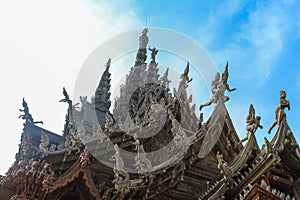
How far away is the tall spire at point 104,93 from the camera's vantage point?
65.6ft

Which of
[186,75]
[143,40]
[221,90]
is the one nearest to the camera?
[221,90]

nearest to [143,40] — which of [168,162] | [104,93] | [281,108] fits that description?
[104,93]

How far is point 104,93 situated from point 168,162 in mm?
11494

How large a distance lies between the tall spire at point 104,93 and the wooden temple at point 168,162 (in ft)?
10.8

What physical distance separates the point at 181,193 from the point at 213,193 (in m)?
1.60

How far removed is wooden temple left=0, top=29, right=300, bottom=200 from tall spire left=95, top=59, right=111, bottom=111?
3296mm

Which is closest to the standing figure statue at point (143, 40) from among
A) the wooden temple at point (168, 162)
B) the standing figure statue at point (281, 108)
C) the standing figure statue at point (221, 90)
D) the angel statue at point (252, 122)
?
the wooden temple at point (168, 162)

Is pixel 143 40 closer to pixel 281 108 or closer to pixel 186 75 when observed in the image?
pixel 186 75

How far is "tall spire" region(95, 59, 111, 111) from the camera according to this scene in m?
20.0

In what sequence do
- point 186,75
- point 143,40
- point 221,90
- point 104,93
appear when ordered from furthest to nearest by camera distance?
point 143,40 < point 104,93 < point 186,75 < point 221,90

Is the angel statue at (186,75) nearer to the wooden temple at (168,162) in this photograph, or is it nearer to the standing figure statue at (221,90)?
the wooden temple at (168,162)

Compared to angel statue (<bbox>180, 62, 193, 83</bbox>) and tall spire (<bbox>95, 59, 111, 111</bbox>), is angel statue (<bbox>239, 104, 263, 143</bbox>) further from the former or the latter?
tall spire (<bbox>95, 59, 111, 111</bbox>)

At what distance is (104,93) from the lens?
2083cm

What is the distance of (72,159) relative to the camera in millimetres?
11281
